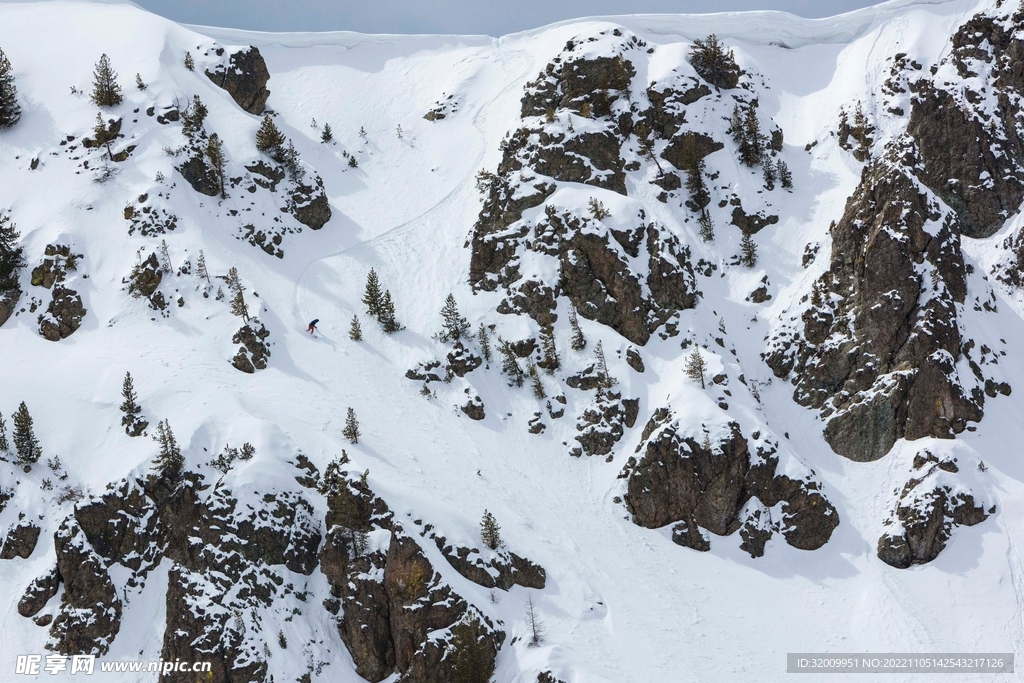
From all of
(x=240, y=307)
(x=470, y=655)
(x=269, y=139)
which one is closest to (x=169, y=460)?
(x=240, y=307)

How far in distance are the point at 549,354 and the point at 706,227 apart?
44.0 feet

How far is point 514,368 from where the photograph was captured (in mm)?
40656

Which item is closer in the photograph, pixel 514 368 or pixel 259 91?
pixel 514 368

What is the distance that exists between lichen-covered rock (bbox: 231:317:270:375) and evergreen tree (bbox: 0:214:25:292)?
40.2ft

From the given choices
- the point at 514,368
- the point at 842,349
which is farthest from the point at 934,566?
the point at 514,368

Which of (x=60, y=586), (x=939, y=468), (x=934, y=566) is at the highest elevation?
(x=939, y=468)

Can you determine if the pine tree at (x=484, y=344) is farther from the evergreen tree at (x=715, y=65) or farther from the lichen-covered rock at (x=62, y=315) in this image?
the evergreen tree at (x=715, y=65)

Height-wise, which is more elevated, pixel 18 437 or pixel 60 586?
pixel 18 437

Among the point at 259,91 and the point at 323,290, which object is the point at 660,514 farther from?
the point at 259,91

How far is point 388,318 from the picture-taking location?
41938 mm

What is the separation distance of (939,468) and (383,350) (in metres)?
26.8

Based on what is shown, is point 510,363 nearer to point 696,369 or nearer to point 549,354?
point 549,354

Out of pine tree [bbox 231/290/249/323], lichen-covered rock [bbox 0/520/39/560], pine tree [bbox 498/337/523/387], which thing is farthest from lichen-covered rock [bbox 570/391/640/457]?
lichen-covered rock [bbox 0/520/39/560]

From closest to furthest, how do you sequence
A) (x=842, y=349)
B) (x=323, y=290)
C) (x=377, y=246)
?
(x=842, y=349)
(x=323, y=290)
(x=377, y=246)
